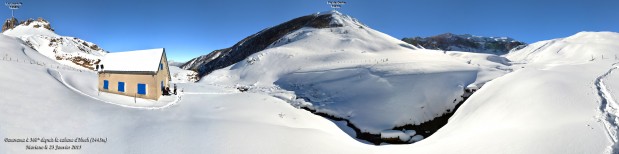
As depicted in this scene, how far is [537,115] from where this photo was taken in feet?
43.9

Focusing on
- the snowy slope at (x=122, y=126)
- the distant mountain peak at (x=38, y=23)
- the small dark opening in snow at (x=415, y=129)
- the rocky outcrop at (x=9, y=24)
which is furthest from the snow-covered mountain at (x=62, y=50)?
the small dark opening in snow at (x=415, y=129)

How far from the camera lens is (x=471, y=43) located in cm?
14212

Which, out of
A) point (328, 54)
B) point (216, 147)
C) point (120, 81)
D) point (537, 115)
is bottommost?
point (216, 147)

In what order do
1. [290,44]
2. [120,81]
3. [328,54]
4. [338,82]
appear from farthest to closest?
[290,44]
[328,54]
[338,82]
[120,81]

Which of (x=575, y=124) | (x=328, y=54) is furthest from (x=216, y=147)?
(x=328, y=54)

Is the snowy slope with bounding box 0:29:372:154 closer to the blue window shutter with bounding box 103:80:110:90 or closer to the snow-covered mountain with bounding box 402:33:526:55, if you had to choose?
the blue window shutter with bounding box 103:80:110:90

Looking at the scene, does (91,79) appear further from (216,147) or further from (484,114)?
(484,114)

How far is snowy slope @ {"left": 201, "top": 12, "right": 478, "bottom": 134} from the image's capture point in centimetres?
2547

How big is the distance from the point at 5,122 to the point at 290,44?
50.6 metres

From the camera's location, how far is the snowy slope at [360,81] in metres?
25.5

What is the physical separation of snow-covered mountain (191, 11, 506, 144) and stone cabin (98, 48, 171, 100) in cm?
1238

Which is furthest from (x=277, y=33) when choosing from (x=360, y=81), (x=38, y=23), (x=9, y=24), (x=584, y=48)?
(x=9, y=24)

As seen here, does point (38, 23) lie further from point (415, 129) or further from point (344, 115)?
point (415, 129)

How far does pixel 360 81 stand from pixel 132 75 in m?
20.8
